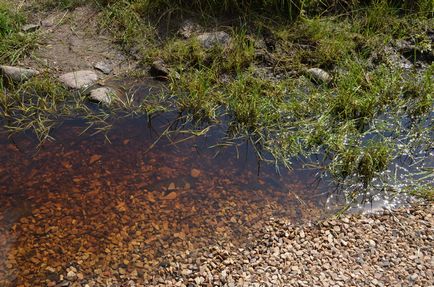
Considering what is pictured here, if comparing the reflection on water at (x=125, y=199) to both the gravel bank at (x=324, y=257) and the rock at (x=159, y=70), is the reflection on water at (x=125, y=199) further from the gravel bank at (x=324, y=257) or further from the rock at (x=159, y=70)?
the rock at (x=159, y=70)

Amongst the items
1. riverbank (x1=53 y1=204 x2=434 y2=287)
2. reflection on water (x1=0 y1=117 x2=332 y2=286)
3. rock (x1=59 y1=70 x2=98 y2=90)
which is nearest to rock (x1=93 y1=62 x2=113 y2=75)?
rock (x1=59 y1=70 x2=98 y2=90)

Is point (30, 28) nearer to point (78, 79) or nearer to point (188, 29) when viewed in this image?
point (78, 79)

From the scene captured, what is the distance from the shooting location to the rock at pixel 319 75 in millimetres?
6125

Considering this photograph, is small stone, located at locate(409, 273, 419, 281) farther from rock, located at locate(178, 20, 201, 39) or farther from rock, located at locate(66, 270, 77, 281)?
rock, located at locate(178, 20, 201, 39)

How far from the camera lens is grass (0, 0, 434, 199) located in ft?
17.6

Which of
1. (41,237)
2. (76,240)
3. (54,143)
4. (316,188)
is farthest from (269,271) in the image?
(54,143)

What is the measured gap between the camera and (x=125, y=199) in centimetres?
464

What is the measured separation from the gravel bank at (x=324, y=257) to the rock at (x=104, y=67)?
306 centimetres

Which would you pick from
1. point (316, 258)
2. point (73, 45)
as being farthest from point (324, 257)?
point (73, 45)

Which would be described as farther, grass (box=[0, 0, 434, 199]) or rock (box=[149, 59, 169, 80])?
rock (box=[149, 59, 169, 80])

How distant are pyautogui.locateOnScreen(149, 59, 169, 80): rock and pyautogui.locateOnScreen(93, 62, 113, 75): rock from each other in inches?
21.3

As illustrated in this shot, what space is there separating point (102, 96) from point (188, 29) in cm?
166

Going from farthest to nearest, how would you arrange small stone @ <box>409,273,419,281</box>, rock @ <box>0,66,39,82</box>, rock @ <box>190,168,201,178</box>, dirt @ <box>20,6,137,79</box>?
dirt @ <box>20,6,137,79</box> < rock @ <box>0,66,39,82</box> < rock @ <box>190,168,201,178</box> < small stone @ <box>409,273,419,281</box>

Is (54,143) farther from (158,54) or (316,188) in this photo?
(316,188)
